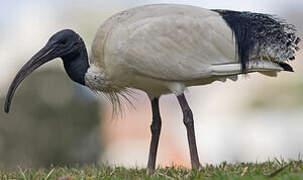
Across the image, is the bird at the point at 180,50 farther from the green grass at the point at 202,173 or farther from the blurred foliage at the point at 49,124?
the blurred foliage at the point at 49,124

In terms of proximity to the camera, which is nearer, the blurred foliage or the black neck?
the black neck

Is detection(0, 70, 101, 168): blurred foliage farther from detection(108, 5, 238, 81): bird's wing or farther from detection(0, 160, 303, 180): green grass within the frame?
detection(108, 5, 238, 81): bird's wing

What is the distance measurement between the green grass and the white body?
0.84 meters

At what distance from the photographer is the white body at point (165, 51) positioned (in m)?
7.38

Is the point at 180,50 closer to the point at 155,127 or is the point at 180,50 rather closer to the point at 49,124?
the point at 155,127

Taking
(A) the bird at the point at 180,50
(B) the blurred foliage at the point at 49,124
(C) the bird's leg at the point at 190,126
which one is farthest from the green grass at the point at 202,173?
(B) the blurred foliage at the point at 49,124

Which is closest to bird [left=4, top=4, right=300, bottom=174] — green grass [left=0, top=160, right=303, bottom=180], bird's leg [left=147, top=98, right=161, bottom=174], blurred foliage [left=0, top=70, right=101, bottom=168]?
bird's leg [left=147, top=98, right=161, bottom=174]

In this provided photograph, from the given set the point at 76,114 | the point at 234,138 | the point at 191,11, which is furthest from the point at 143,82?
the point at 234,138

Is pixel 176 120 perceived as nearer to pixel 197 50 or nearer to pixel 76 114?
pixel 76 114

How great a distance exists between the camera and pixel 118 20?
25.0 ft

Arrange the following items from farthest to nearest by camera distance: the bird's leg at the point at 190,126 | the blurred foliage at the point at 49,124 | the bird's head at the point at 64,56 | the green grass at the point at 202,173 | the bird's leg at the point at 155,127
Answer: the blurred foliage at the point at 49,124 → the bird's leg at the point at 155,127 → the bird's head at the point at 64,56 → the bird's leg at the point at 190,126 → the green grass at the point at 202,173

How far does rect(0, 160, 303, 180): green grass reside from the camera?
6324 mm

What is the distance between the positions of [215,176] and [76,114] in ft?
43.3

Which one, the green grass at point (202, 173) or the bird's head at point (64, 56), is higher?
the bird's head at point (64, 56)
